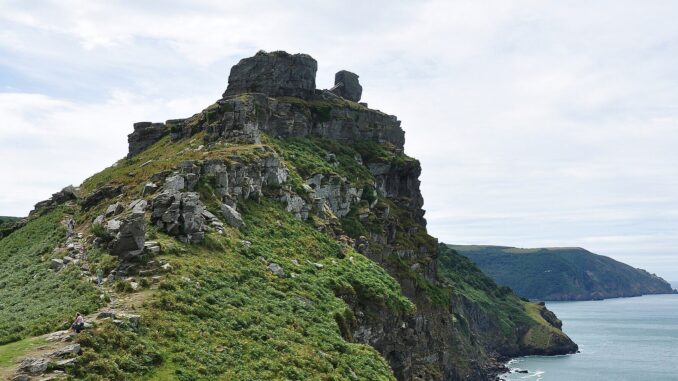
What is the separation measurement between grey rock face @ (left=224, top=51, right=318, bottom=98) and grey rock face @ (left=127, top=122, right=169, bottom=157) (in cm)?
1284

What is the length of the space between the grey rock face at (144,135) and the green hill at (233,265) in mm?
269

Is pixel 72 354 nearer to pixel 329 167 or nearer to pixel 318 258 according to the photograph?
pixel 318 258

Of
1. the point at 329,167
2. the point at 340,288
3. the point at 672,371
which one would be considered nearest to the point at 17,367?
the point at 340,288

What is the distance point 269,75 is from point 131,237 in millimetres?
66090

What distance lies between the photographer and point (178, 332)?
33.6m

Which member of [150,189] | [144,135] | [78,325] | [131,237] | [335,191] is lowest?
[78,325]

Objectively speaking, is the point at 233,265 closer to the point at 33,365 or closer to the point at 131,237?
the point at 131,237

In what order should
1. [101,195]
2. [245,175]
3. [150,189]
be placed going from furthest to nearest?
[245,175], [101,195], [150,189]

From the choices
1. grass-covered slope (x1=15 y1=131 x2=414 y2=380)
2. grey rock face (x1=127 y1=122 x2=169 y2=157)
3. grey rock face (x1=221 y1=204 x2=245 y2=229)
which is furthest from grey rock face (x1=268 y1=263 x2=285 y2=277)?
grey rock face (x1=127 y1=122 x2=169 y2=157)

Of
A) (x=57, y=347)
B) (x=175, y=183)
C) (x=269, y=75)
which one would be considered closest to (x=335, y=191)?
(x=269, y=75)

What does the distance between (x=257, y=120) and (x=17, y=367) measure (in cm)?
5629

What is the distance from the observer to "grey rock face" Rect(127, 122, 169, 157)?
3745 inches

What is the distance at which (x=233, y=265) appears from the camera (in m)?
45.1

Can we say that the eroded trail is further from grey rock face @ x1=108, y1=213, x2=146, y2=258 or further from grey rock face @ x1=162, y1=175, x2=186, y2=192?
grey rock face @ x1=162, y1=175, x2=186, y2=192
